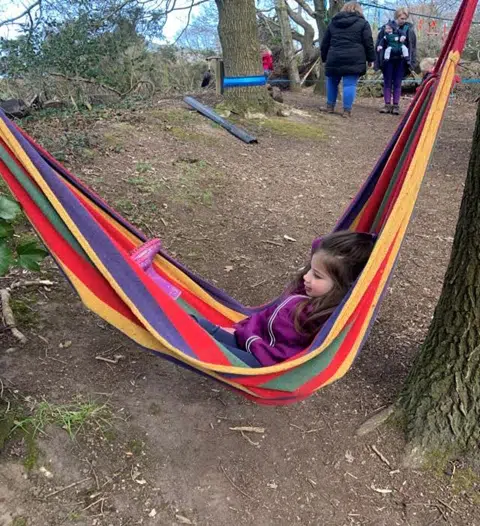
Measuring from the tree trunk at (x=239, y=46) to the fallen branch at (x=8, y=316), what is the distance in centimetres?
371

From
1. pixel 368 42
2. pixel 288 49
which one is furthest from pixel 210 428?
pixel 288 49

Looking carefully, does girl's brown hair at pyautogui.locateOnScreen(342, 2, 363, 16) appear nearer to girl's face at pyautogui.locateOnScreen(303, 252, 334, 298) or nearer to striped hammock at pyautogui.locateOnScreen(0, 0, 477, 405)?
striped hammock at pyautogui.locateOnScreen(0, 0, 477, 405)

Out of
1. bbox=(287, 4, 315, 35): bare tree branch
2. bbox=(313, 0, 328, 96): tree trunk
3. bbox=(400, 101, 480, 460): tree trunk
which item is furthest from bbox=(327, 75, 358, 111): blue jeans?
bbox=(400, 101, 480, 460): tree trunk

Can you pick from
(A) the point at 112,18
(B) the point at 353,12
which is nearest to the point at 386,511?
(B) the point at 353,12

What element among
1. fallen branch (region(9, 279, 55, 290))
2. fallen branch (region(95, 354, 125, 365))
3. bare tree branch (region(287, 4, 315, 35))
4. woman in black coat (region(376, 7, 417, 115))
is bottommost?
fallen branch (region(95, 354, 125, 365))

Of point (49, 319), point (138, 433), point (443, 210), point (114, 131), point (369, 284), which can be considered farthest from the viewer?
point (114, 131)

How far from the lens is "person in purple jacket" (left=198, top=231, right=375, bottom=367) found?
1.76 m

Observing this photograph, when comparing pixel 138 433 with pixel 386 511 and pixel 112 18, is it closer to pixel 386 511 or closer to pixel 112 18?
pixel 386 511

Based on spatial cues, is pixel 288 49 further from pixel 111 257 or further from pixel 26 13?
pixel 111 257

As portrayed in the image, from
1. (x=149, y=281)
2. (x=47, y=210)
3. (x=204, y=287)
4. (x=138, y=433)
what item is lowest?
(x=138, y=433)

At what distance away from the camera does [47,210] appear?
155 centimetres

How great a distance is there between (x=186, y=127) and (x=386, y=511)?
3.92 meters

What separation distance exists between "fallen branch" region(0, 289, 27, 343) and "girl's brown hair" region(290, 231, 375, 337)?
3.56 feet

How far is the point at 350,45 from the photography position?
620 cm
